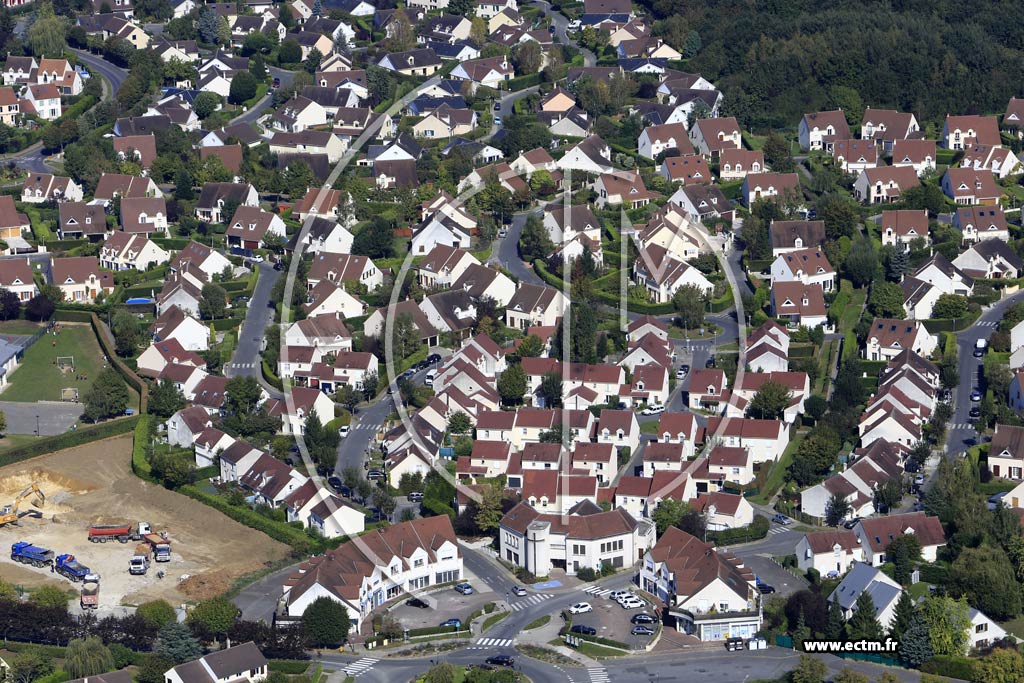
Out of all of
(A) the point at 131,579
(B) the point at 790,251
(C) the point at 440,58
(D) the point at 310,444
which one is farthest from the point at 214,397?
(C) the point at 440,58

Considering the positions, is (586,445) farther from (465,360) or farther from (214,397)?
(214,397)

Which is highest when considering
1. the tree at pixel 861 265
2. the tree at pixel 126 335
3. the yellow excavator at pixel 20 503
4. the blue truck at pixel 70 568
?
the tree at pixel 861 265

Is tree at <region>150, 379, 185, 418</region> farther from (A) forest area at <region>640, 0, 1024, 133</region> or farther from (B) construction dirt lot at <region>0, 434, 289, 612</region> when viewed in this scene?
(A) forest area at <region>640, 0, 1024, 133</region>

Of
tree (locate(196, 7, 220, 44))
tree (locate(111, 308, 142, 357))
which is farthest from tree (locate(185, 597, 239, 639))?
tree (locate(196, 7, 220, 44))

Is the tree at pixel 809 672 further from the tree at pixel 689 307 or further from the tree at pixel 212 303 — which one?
the tree at pixel 212 303

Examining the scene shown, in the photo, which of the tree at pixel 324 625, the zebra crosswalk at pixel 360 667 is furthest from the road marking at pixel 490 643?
the tree at pixel 324 625

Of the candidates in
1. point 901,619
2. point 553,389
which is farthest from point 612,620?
point 553,389
